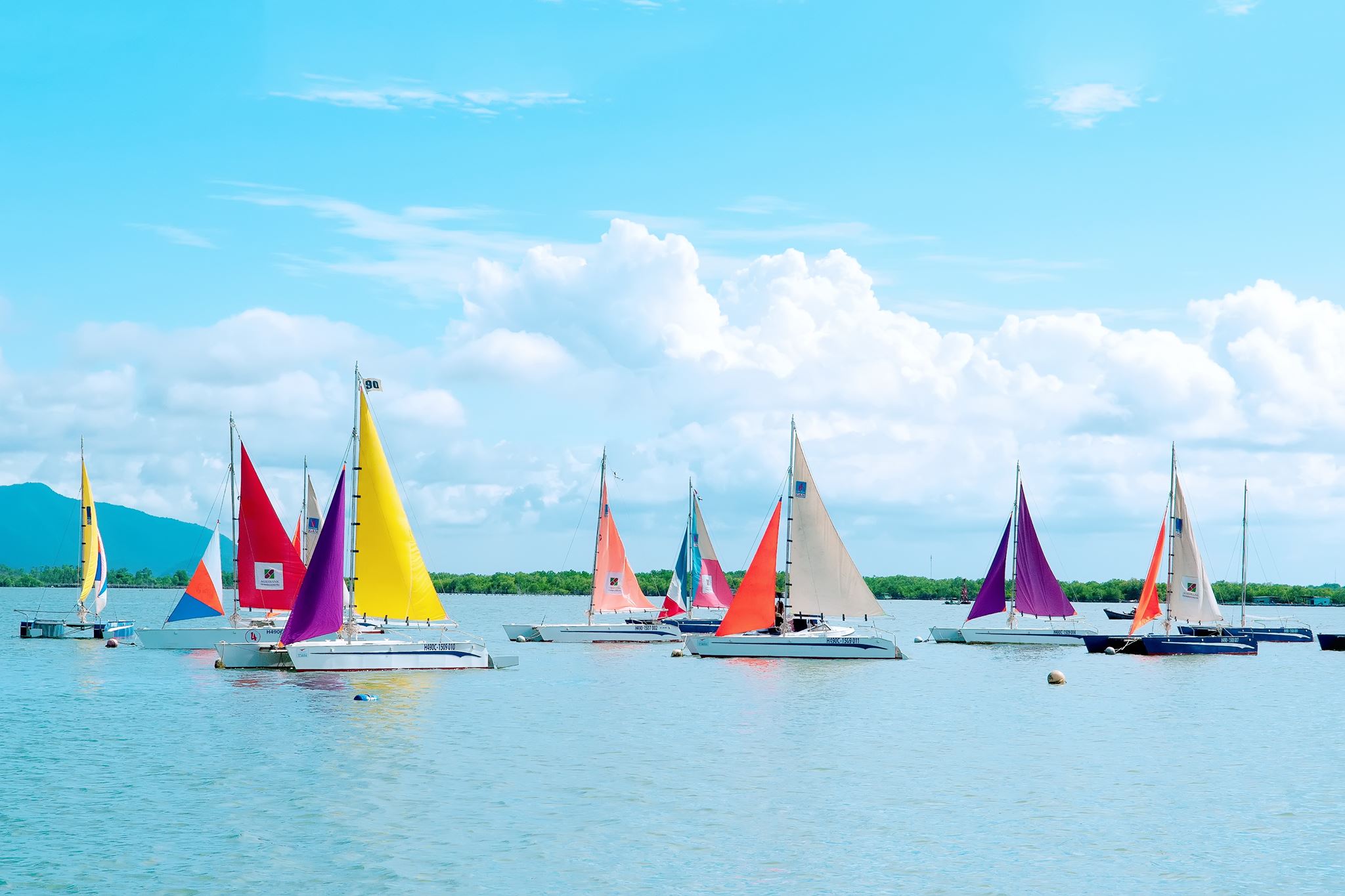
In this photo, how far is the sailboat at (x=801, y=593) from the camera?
210ft

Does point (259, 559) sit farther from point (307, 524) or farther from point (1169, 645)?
point (1169, 645)

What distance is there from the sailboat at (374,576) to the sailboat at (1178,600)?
4223cm

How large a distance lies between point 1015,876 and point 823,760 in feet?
42.9

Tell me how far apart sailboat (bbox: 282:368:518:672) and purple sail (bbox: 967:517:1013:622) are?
41842 mm

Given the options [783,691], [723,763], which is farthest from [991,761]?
[783,691]

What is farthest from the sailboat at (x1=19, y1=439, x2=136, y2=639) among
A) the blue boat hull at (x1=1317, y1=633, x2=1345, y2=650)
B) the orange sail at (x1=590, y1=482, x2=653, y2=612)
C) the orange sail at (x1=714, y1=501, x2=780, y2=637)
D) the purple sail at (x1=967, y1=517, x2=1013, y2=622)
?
the blue boat hull at (x1=1317, y1=633, x2=1345, y2=650)

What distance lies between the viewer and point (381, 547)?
171 ft

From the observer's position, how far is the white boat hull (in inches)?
2260

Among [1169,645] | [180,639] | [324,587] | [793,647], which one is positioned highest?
[324,587]

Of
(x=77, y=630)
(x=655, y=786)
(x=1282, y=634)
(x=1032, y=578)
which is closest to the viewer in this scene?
(x=655, y=786)

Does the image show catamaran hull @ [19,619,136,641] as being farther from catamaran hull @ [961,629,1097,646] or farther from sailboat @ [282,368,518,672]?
catamaran hull @ [961,629,1097,646]

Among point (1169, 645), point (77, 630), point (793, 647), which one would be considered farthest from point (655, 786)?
point (77, 630)

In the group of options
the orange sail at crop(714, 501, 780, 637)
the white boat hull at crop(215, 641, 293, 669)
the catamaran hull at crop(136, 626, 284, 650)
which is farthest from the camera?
the catamaran hull at crop(136, 626, 284, 650)

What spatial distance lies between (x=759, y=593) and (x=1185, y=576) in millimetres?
27439
